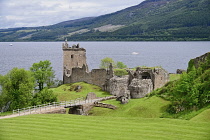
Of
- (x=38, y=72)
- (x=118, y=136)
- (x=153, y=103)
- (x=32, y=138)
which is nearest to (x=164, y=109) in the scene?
(x=153, y=103)

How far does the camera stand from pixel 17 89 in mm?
44469

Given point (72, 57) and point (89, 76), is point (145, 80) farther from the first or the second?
point (72, 57)

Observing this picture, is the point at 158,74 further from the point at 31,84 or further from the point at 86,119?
the point at 86,119

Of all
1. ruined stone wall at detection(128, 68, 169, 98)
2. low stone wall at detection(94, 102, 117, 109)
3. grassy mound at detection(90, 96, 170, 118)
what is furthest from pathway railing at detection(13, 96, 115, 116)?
ruined stone wall at detection(128, 68, 169, 98)

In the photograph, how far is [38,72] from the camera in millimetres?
56250

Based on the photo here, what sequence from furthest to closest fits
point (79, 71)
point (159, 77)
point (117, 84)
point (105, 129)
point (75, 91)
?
point (79, 71) < point (75, 91) < point (117, 84) < point (159, 77) < point (105, 129)

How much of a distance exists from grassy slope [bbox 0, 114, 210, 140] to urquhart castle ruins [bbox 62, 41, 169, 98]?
2004 centimetres

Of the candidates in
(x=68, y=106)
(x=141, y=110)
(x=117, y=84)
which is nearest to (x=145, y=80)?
(x=117, y=84)

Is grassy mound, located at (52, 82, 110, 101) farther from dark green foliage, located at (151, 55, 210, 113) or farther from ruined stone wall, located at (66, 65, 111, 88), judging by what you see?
dark green foliage, located at (151, 55, 210, 113)

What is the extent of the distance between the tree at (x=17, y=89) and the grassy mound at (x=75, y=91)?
7693mm

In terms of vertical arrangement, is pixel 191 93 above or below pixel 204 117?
above

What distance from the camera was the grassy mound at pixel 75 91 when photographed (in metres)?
52.2

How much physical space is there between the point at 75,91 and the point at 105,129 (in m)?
34.5

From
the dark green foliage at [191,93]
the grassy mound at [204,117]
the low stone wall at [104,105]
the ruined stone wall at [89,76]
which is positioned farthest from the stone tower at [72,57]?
the grassy mound at [204,117]
